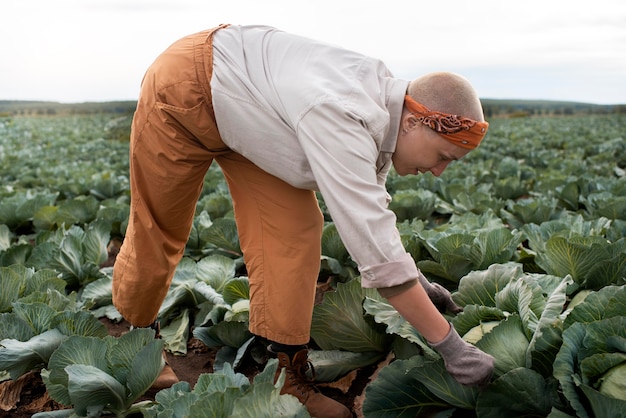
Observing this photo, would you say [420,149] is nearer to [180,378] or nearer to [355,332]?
[355,332]

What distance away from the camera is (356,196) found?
60.6 inches

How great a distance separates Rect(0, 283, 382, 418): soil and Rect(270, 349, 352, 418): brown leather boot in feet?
0.42

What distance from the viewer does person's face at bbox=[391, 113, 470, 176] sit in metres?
1.76

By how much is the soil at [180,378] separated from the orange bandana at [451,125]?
1.20 m

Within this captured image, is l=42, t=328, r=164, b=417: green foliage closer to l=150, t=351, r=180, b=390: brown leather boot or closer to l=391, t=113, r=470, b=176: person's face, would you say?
l=150, t=351, r=180, b=390: brown leather boot

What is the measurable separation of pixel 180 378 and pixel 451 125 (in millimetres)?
1701

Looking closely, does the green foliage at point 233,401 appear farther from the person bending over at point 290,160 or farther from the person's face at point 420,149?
the person's face at point 420,149

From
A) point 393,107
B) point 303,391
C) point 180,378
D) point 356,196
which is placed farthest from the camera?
point 180,378

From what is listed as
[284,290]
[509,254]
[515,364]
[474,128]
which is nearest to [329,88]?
[474,128]

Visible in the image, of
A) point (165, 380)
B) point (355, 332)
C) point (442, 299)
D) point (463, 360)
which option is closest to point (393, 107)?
point (463, 360)

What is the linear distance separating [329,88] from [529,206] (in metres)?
2.92

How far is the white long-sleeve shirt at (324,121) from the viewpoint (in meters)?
1.55

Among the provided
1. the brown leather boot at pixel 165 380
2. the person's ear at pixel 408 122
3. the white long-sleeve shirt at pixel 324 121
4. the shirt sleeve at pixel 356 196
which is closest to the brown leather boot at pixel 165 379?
the brown leather boot at pixel 165 380

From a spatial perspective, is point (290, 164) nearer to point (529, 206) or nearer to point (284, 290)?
point (284, 290)
